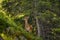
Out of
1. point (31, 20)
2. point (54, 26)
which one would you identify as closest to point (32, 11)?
point (31, 20)

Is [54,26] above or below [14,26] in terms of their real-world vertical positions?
below

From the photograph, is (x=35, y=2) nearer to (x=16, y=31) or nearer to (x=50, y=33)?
(x=50, y=33)

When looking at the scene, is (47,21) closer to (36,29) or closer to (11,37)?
(36,29)

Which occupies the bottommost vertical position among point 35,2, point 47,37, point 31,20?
point 47,37

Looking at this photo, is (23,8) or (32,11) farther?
(23,8)

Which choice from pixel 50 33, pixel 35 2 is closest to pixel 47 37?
pixel 50 33

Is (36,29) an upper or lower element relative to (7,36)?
lower

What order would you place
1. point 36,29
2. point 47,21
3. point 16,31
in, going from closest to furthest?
point 16,31
point 36,29
point 47,21

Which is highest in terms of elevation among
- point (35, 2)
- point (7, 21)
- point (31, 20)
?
point (7, 21)

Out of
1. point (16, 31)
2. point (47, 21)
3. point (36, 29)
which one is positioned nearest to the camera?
point (16, 31)
